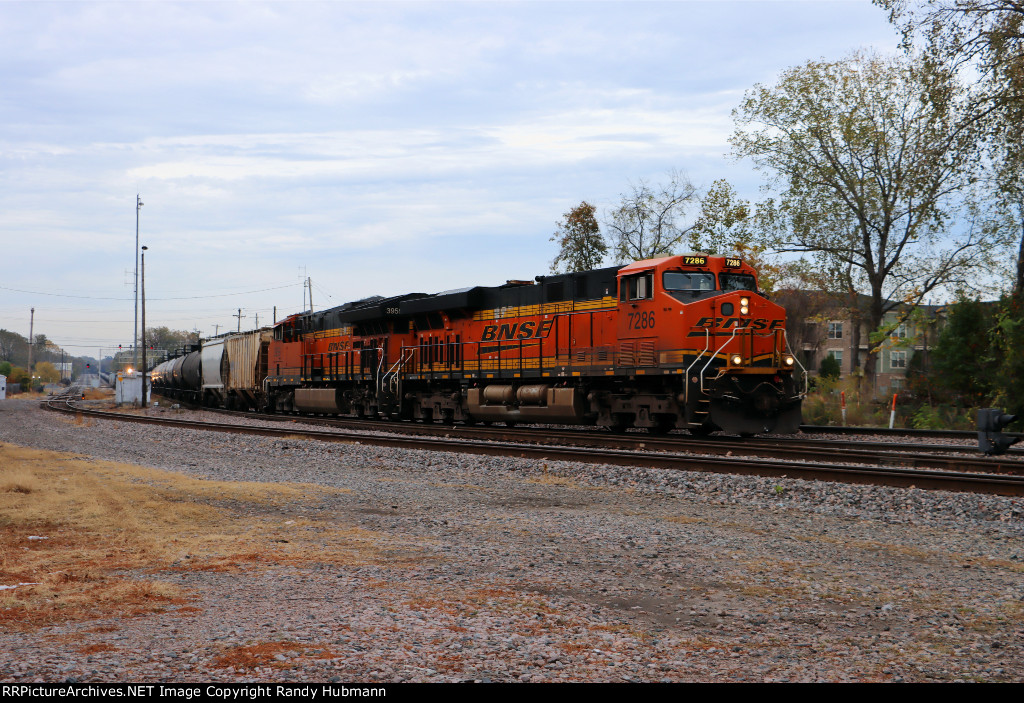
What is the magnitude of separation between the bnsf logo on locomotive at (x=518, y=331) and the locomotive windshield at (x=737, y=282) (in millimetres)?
4322

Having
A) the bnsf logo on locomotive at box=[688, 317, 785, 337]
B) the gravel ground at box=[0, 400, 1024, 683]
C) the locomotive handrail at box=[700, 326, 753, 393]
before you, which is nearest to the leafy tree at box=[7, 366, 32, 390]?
the bnsf logo on locomotive at box=[688, 317, 785, 337]

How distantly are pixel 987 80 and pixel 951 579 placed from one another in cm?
1913

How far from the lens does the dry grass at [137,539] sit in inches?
211

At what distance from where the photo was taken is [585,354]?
1927 cm

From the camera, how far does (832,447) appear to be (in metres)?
17.0

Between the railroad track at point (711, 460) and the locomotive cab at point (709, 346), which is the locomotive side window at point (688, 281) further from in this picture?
the railroad track at point (711, 460)

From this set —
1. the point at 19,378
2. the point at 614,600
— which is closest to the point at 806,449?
the point at 614,600

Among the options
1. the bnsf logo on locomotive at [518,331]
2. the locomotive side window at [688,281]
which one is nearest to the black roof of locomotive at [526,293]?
the bnsf logo on locomotive at [518,331]

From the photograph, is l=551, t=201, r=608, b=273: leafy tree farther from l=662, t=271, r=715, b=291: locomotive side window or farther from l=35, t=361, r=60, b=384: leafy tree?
l=35, t=361, r=60, b=384: leafy tree

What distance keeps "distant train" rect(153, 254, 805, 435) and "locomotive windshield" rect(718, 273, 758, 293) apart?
0.03 m

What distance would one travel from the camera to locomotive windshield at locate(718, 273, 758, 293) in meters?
17.9

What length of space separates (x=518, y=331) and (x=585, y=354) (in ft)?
9.02

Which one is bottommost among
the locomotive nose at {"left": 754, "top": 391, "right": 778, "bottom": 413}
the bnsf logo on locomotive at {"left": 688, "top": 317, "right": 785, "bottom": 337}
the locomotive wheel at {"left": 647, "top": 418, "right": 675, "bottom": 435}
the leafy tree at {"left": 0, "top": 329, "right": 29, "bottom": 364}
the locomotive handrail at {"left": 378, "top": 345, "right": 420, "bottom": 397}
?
the locomotive wheel at {"left": 647, "top": 418, "right": 675, "bottom": 435}
